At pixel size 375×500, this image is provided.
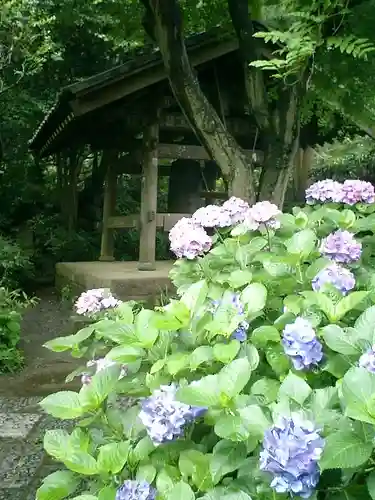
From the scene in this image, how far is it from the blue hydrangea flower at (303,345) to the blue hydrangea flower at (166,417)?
21 centimetres

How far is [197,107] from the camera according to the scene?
5.76m

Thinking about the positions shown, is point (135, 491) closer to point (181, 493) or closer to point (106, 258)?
point (181, 493)

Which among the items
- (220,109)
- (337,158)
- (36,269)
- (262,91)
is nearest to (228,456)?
(262,91)

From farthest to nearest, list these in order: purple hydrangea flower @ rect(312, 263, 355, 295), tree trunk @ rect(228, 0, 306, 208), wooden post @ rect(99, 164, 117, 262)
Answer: wooden post @ rect(99, 164, 117, 262) < tree trunk @ rect(228, 0, 306, 208) < purple hydrangea flower @ rect(312, 263, 355, 295)

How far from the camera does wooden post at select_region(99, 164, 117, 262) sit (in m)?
9.27

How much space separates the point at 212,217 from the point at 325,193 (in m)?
0.48

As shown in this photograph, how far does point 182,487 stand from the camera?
1.08 m

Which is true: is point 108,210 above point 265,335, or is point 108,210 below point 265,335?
below

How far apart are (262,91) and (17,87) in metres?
6.70

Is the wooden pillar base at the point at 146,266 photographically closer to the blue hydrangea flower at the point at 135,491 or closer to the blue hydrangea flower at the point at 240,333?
the blue hydrangea flower at the point at 240,333

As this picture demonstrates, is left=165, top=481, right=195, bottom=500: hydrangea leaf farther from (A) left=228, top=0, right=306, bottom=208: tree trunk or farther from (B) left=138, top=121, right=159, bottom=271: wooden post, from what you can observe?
(B) left=138, top=121, right=159, bottom=271: wooden post

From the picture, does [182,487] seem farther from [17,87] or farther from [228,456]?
[17,87]

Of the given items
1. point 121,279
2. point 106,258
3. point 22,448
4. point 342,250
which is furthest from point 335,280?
point 106,258

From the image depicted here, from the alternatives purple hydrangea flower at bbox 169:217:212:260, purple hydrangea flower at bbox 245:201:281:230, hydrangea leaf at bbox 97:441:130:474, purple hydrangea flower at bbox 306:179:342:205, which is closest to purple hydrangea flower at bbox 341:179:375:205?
purple hydrangea flower at bbox 306:179:342:205
